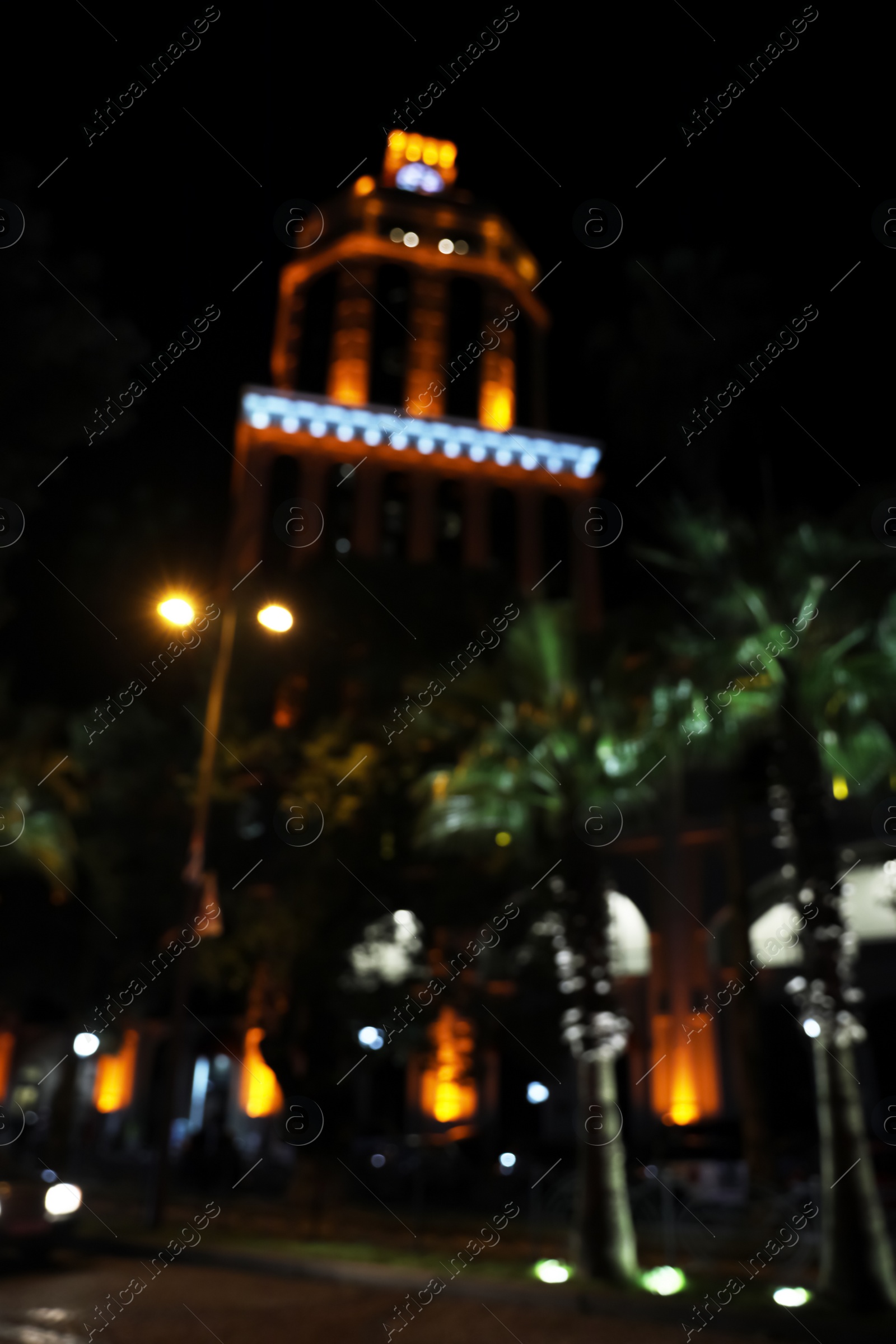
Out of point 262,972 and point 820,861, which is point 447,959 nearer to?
point 262,972

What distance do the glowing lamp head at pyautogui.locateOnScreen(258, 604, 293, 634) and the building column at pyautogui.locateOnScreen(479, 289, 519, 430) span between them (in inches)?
1363

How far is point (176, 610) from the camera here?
39.5ft

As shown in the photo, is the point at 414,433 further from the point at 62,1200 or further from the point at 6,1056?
the point at 62,1200

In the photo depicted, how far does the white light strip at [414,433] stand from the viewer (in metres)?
41.8

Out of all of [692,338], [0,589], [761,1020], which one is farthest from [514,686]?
[761,1020]

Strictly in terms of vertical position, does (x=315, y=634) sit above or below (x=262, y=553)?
below

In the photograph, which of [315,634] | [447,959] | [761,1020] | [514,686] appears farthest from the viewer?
[761,1020]

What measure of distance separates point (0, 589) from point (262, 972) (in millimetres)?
9473

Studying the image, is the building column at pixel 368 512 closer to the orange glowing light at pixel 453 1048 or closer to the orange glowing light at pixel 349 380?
the orange glowing light at pixel 349 380

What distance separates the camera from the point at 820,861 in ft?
39.0

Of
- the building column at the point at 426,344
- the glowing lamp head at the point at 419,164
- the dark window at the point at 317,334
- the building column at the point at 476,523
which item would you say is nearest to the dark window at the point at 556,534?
the building column at the point at 476,523

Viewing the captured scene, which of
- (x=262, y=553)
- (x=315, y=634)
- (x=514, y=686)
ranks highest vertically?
(x=262, y=553)

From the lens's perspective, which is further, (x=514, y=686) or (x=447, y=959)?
(x=447, y=959)

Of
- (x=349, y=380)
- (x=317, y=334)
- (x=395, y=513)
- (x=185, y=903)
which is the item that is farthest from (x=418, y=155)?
(x=185, y=903)
